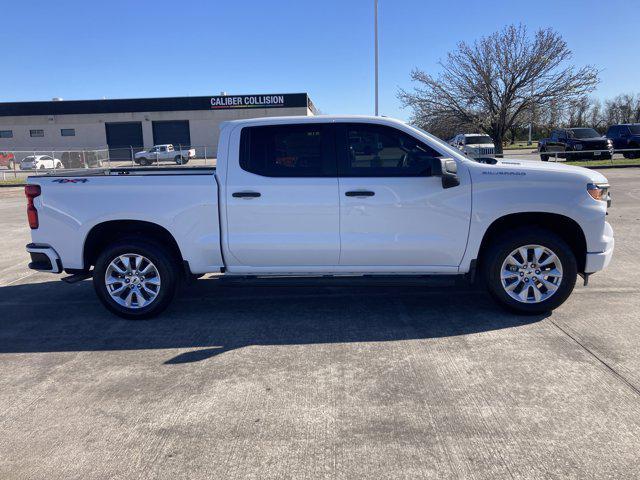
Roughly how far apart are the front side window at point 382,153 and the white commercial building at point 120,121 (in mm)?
45192

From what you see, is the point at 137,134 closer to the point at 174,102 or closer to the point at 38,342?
the point at 174,102

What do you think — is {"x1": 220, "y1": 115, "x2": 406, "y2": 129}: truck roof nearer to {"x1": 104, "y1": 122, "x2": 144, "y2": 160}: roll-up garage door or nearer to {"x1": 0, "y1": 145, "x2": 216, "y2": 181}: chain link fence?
{"x1": 0, "y1": 145, "x2": 216, "y2": 181}: chain link fence

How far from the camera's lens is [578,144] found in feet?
87.2

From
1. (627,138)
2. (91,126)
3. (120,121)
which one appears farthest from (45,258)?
(91,126)

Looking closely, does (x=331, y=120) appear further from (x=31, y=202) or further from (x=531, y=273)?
(x=31, y=202)

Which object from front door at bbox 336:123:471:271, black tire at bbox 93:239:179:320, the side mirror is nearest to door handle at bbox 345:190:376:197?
front door at bbox 336:123:471:271

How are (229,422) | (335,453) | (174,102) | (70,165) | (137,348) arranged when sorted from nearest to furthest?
(335,453)
(229,422)
(137,348)
(70,165)
(174,102)

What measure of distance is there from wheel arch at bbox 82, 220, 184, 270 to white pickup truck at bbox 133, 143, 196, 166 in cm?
3122

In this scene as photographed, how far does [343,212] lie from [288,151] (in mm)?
823

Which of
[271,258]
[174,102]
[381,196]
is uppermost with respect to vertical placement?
[174,102]

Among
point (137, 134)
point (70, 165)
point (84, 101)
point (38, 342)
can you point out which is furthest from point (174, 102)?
point (38, 342)

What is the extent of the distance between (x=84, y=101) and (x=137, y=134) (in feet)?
19.1

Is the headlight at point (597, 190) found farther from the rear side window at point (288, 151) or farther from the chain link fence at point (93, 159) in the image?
the chain link fence at point (93, 159)

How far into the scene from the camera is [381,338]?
190 inches
